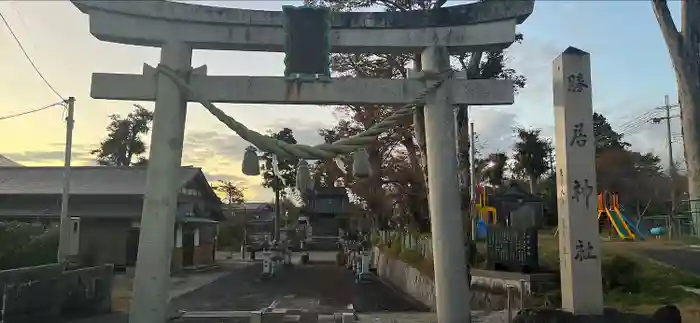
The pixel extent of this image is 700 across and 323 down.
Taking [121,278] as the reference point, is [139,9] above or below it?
above

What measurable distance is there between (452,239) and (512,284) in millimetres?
4058

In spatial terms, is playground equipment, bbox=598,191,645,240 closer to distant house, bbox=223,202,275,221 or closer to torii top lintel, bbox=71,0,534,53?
torii top lintel, bbox=71,0,534,53

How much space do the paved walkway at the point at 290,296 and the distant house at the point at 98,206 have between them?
199 inches

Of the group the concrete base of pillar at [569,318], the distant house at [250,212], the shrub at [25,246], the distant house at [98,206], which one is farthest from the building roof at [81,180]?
the distant house at [250,212]

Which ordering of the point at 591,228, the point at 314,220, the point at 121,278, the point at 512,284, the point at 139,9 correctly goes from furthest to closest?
the point at 314,220 < the point at 121,278 < the point at 512,284 < the point at 139,9 < the point at 591,228

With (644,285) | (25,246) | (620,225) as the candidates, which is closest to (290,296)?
(25,246)

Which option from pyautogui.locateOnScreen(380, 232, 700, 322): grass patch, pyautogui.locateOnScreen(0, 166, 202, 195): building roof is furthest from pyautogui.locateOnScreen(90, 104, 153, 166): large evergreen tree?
A: pyautogui.locateOnScreen(380, 232, 700, 322): grass patch

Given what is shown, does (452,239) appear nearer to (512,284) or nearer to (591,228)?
(591,228)

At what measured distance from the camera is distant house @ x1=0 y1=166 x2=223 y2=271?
A: 2691 centimetres

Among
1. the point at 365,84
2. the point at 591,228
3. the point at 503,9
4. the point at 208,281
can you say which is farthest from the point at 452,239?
the point at 208,281

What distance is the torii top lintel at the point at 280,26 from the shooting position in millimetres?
8078

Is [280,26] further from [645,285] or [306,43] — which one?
[645,285]

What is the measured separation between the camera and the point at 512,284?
38.2 ft

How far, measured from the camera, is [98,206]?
27547mm
